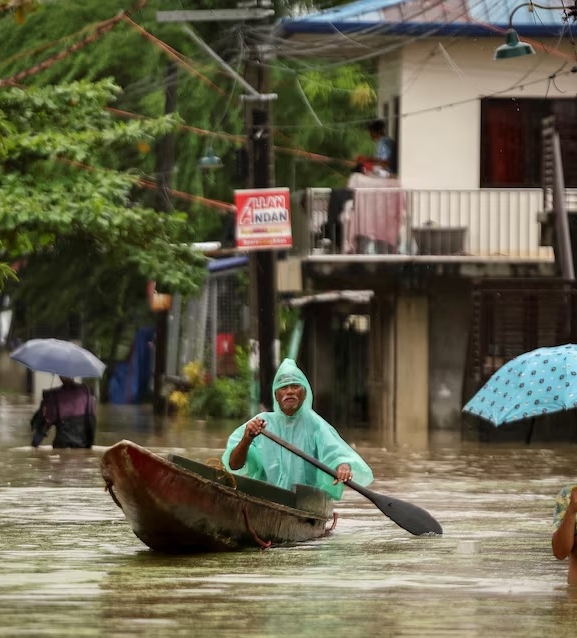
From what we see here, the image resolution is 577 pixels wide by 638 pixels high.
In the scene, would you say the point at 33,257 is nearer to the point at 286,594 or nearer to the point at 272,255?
the point at 272,255

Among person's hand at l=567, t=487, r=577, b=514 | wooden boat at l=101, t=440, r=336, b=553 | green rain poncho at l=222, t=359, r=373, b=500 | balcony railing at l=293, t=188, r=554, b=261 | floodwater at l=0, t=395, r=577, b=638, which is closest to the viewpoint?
floodwater at l=0, t=395, r=577, b=638

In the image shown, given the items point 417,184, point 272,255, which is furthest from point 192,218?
point 272,255

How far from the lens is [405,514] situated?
52.2 ft

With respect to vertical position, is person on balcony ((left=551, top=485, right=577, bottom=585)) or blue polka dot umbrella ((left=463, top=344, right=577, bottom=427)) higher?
blue polka dot umbrella ((left=463, top=344, right=577, bottom=427))

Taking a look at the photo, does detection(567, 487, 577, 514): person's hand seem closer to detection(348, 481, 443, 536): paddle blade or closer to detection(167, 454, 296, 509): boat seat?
detection(167, 454, 296, 509): boat seat

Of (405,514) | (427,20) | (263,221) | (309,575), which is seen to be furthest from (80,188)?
(309,575)

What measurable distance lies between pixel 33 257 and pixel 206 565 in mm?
28165

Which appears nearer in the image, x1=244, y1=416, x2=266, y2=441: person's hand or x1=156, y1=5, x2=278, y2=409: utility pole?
x1=244, y1=416, x2=266, y2=441: person's hand

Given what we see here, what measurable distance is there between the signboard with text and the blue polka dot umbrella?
51.1 feet

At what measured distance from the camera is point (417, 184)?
3309cm

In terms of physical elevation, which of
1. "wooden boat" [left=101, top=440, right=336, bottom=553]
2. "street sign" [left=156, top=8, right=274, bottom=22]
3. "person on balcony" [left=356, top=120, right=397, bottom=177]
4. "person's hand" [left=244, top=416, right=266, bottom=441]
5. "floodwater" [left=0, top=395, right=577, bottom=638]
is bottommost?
"floodwater" [left=0, top=395, right=577, bottom=638]

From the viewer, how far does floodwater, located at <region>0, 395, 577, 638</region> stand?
35.0ft

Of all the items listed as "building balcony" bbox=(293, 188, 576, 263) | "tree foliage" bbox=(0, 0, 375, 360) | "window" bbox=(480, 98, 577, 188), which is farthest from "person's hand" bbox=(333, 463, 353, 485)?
"window" bbox=(480, 98, 577, 188)

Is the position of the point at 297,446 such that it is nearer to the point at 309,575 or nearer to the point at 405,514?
the point at 405,514
